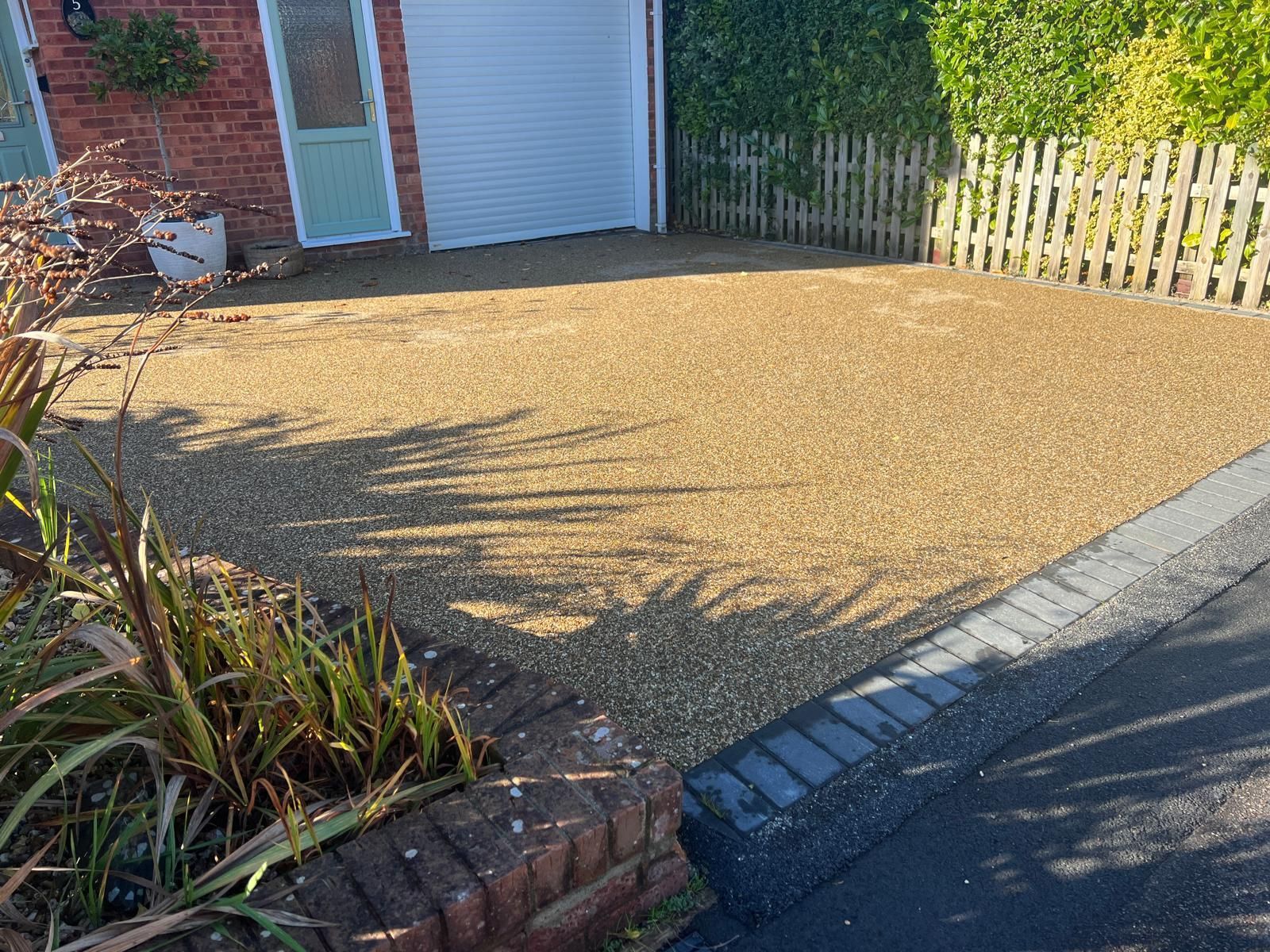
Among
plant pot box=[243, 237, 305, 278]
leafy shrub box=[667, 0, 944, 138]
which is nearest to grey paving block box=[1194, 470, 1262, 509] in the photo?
leafy shrub box=[667, 0, 944, 138]

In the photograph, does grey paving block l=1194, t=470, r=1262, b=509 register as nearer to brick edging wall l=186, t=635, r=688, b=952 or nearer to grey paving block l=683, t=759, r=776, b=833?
grey paving block l=683, t=759, r=776, b=833

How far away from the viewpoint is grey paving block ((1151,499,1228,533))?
3496 mm

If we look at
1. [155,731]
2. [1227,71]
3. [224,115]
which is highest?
[1227,71]

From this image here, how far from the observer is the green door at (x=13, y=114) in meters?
8.28

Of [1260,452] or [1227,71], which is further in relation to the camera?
[1227,71]

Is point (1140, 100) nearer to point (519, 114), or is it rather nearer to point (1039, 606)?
point (1039, 606)

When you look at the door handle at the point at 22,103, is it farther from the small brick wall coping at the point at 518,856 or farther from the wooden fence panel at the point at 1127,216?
the wooden fence panel at the point at 1127,216

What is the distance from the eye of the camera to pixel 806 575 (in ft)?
10.5

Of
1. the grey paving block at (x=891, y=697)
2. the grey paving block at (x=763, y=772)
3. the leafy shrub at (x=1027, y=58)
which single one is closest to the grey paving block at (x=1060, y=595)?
the grey paving block at (x=891, y=697)

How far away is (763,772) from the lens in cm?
228

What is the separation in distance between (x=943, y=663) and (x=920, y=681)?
0.12 metres

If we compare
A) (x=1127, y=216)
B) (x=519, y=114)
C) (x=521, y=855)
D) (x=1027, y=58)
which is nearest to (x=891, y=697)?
(x=521, y=855)

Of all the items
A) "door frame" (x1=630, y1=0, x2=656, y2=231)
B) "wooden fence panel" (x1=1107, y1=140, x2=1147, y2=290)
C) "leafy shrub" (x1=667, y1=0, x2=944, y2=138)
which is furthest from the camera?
"door frame" (x1=630, y1=0, x2=656, y2=231)

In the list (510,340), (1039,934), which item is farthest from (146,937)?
(510,340)
